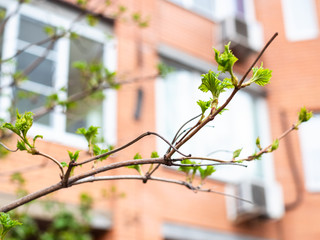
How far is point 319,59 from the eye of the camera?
405 inches

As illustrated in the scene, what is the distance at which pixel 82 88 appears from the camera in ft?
23.8

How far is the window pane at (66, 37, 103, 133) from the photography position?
740cm

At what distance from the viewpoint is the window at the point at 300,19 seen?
10719 millimetres

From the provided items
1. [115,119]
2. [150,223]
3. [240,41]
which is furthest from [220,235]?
[240,41]

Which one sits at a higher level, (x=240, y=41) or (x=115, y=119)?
(x=240, y=41)

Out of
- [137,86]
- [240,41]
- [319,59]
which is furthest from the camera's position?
[319,59]

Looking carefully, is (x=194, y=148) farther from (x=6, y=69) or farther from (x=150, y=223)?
(x=6, y=69)

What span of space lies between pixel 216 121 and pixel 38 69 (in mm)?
3258

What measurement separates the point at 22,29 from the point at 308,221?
564cm

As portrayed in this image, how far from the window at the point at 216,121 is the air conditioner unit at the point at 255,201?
1.16 ft

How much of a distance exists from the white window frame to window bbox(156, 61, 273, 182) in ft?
3.00

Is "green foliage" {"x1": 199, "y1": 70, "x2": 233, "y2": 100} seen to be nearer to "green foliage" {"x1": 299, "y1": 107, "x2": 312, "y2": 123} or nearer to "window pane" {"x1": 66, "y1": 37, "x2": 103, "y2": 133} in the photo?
"green foliage" {"x1": 299, "y1": 107, "x2": 312, "y2": 123}

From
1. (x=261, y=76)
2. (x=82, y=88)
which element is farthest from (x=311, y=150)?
(x=261, y=76)

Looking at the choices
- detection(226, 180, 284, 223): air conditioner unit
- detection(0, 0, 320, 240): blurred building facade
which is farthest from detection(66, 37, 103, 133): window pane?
detection(226, 180, 284, 223): air conditioner unit
